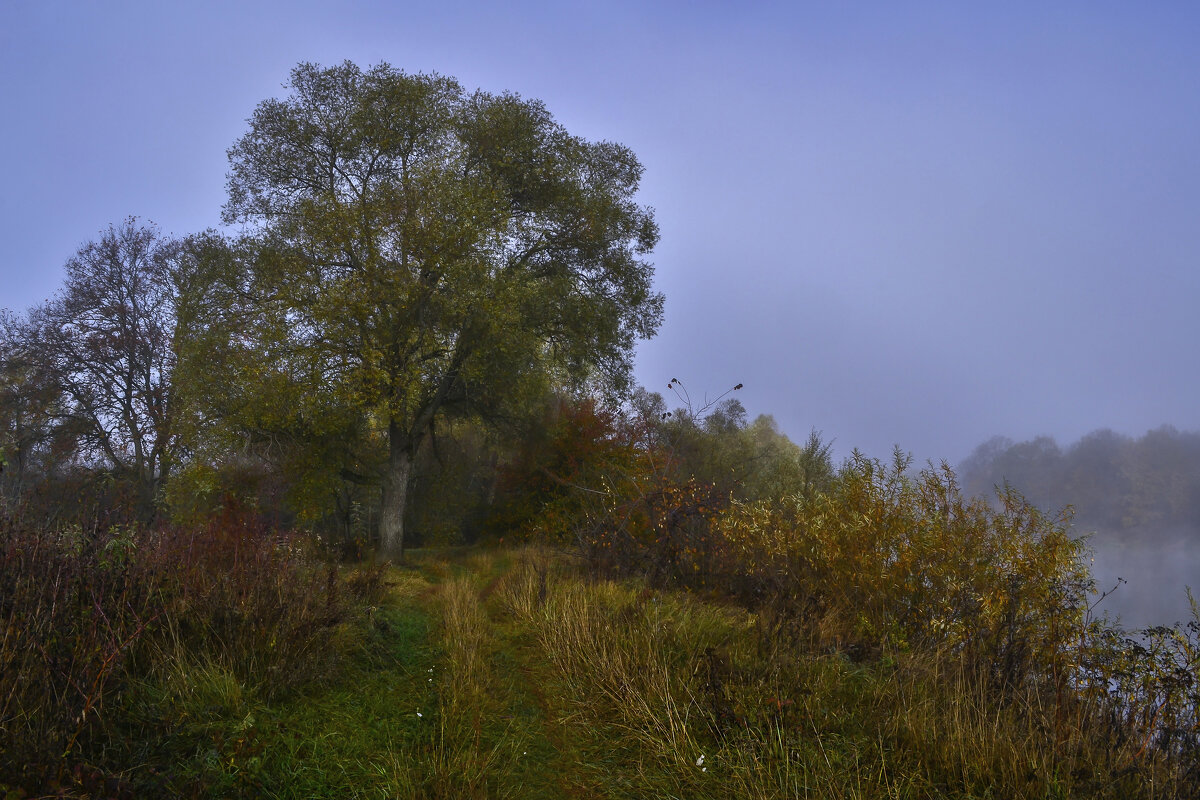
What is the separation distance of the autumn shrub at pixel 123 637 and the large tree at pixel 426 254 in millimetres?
Answer: 8519

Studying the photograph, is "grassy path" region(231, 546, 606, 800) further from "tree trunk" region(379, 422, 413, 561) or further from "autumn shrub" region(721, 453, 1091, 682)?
"tree trunk" region(379, 422, 413, 561)

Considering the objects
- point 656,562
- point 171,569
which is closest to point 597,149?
point 656,562

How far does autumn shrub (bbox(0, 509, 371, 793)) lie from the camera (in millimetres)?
2992

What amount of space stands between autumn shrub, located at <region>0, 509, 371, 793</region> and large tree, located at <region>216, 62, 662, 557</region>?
8.52 m

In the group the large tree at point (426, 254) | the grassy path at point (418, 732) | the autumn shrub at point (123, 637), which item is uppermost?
the large tree at point (426, 254)

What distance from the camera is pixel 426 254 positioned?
14180 millimetres

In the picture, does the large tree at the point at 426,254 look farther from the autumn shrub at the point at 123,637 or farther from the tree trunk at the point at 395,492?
the autumn shrub at the point at 123,637

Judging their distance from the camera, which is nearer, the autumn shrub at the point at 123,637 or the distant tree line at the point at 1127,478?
the autumn shrub at the point at 123,637

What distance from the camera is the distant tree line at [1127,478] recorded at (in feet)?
65.9

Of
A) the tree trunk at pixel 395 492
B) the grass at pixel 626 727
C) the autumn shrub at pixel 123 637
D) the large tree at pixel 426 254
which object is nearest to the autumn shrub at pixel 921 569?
the grass at pixel 626 727

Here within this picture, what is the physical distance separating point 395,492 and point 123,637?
495 inches

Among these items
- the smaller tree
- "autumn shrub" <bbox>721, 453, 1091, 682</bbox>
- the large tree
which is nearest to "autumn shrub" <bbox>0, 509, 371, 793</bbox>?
"autumn shrub" <bbox>721, 453, 1091, 682</bbox>

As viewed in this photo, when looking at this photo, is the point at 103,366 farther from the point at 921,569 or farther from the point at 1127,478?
the point at 1127,478

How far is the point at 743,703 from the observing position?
4.23 meters
